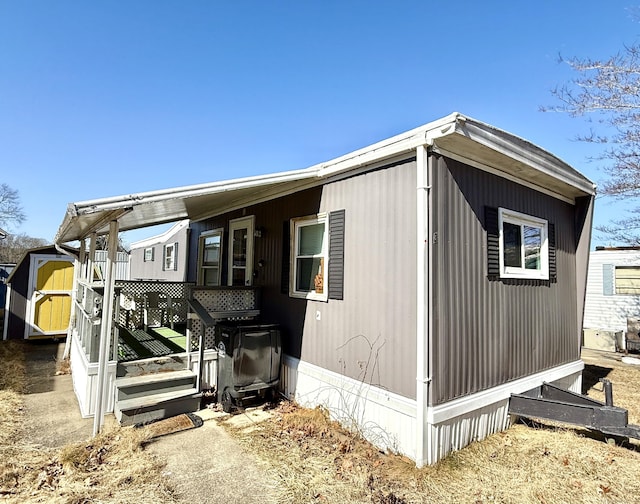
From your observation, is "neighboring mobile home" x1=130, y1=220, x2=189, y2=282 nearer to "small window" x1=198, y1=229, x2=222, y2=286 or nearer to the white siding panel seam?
"small window" x1=198, y1=229, x2=222, y2=286

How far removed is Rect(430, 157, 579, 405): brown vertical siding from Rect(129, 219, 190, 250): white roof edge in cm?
753

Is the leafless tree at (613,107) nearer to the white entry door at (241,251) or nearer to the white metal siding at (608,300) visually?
the white metal siding at (608,300)

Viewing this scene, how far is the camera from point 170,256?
1052 cm

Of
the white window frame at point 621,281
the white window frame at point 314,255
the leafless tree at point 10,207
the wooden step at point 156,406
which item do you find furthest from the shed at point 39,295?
the leafless tree at point 10,207

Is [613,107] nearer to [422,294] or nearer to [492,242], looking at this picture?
[492,242]

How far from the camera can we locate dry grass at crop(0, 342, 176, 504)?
266cm

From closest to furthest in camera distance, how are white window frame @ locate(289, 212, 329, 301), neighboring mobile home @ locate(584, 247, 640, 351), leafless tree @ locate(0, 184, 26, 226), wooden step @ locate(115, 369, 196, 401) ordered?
1. wooden step @ locate(115, 369, 196, 401)
2. white window frame @ locate(289, 212, 329, 301)
3. neighboring mobile home @ locate(584, 247, 640, 351)
4. leafless tree @ locate(0, 184, 26, 226)

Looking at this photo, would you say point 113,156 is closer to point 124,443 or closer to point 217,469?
point 124,443

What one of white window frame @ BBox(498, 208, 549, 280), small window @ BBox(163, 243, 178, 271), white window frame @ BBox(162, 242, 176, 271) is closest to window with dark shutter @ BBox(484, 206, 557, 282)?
white window frame @ BBox(498, 208, 549, 280)

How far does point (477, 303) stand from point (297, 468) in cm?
254

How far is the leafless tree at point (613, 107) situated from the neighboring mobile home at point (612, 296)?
2818mm

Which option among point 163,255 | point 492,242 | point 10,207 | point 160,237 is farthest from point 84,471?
point 10,207

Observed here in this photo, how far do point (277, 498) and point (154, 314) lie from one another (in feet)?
20.1

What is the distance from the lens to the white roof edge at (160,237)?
381 inches
